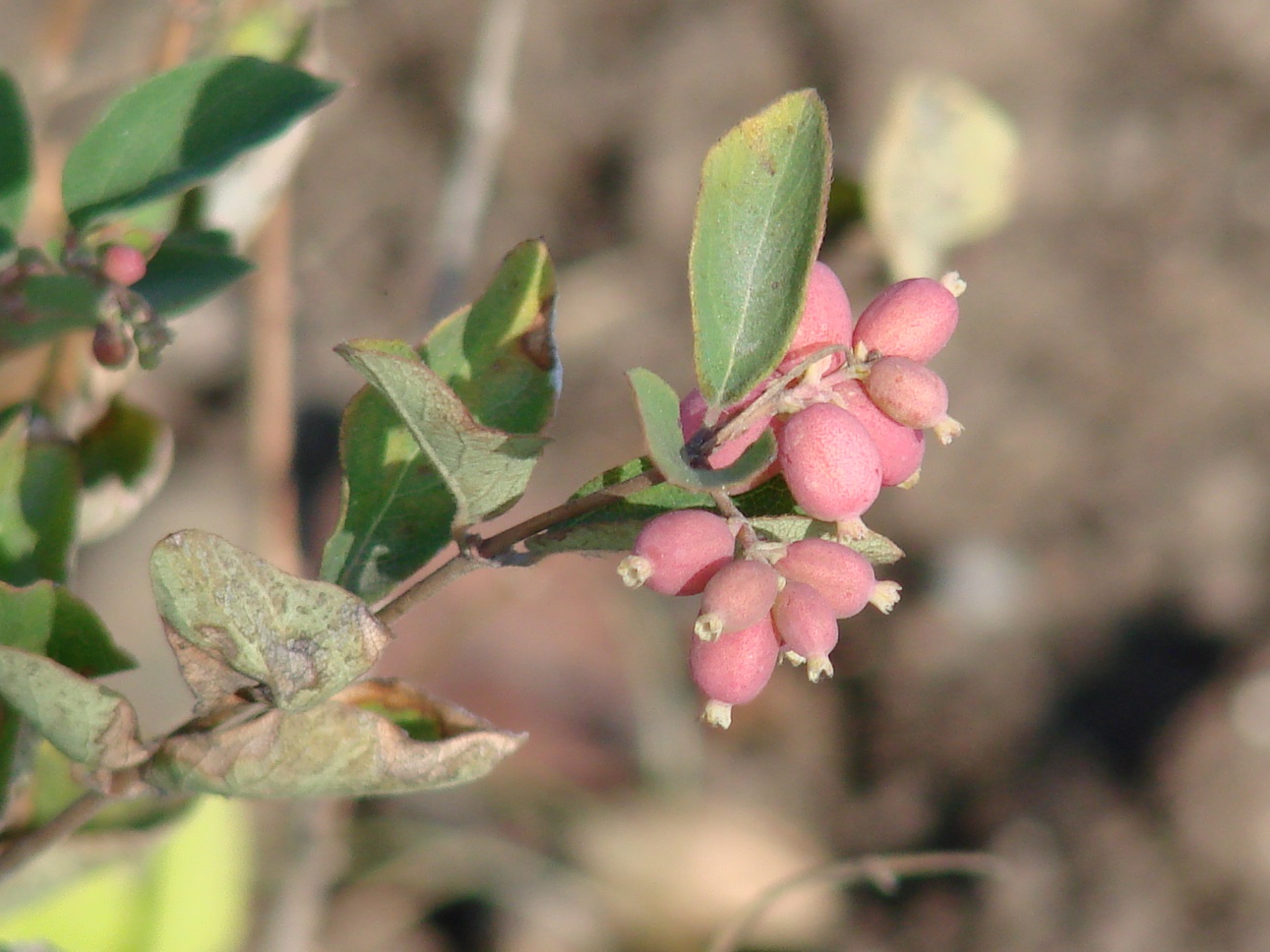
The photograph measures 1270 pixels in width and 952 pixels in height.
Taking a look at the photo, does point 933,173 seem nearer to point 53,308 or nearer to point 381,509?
point 381,509

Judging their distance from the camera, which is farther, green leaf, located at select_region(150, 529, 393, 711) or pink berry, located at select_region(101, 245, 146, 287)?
pink berry, located at select_region(101, 245, 146, 287)

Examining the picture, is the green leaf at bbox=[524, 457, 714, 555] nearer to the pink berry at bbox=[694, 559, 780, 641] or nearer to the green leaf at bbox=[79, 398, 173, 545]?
the pink berry at bbox=[694, 559, 780, 641]

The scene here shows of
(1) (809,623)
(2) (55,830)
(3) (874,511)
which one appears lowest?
(3) (874,511)

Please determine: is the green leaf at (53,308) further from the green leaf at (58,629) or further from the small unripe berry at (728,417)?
the small unripe berry at (728,417)

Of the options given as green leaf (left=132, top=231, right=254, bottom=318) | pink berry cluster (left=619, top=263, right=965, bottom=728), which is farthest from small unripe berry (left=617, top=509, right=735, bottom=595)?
green leaf (left=132, top=231, right=254, bottom=318)

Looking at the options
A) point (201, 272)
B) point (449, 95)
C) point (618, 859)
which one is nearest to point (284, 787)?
point (201, 272)

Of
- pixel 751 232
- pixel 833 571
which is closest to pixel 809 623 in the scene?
pixel 833 571

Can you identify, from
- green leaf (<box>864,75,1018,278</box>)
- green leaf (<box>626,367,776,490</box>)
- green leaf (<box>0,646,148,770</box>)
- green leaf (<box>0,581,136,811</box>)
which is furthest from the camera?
green leaf (<box>864,75,1018,278</box>)
